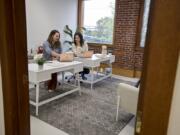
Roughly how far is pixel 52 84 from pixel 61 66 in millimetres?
878

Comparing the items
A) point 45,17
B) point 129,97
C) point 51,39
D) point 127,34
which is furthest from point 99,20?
point 129,97

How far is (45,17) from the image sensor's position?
5.15m

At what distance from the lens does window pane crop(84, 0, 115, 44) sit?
576 cm

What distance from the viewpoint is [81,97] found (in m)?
3.53

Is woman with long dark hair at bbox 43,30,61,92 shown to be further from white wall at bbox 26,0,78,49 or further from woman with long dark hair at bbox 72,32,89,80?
white wall at bbox 26,0,78,49
